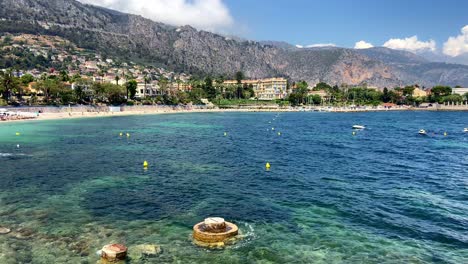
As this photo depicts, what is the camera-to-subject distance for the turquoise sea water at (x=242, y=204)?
714 inches

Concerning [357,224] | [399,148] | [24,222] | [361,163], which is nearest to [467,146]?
[399,148]

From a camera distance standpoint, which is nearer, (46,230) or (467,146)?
(46,230)

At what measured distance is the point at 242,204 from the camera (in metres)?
25.6

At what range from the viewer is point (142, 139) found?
215 ft

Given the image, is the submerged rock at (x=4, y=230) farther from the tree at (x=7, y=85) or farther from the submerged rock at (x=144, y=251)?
the tree at (x=7, y=85)

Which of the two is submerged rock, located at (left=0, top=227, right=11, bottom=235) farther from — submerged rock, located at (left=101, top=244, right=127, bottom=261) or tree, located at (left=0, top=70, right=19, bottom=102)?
tree, located at (left=0, top=70, right=19, bottom=102)

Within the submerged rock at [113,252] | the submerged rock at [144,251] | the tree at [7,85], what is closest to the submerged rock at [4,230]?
the submerged rock at [113,252]

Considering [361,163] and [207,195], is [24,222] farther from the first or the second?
[361,163]

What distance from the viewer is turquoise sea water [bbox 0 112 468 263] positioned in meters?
18.1

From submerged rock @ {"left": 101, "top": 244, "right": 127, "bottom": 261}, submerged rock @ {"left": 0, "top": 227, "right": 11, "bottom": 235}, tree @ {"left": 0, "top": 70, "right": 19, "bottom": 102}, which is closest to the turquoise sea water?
submerged rock @ {"left": 0, "top": 227, "right": 11, "bottom": 235}

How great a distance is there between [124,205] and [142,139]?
41.6m

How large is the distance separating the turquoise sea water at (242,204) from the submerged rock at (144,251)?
474 mm

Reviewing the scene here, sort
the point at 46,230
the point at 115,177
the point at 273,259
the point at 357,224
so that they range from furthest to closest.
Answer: the point at 115,177
the point at 357,224
the point at 46,230
the point at 273,259

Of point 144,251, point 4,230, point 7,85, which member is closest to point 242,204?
point 144,251
